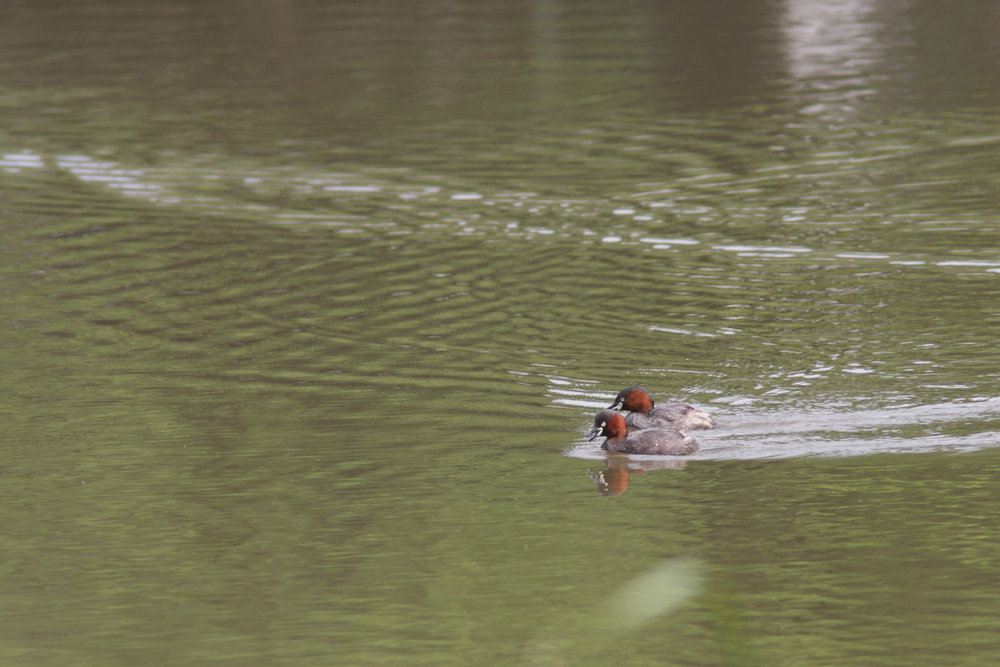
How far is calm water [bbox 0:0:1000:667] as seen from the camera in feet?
21.7

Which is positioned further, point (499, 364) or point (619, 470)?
point (499, 364)

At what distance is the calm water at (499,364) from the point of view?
661 centimetres

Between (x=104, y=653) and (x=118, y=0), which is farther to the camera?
(x=118, y=0)

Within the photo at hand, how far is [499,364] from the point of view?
10430 millimetres

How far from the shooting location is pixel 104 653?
246 inches

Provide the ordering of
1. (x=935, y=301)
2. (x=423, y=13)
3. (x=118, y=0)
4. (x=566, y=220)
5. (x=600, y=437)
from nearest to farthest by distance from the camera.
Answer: (x=600, y=437)
(x=935, y=301)
(x=566, y=220)
(x=423, y=13)
(x=118, y=0)

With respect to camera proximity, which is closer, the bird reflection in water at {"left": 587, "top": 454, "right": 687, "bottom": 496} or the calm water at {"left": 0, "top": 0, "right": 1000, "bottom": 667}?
the calm water at {"left": 0, "top": 0, "right": 1000, "bottom": 667}

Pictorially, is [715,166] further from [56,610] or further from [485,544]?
[56,610]

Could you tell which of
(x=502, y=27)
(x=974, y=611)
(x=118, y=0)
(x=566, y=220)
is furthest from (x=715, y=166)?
(x=118, y=0)

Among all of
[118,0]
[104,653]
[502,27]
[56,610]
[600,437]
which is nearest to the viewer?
[104,653]

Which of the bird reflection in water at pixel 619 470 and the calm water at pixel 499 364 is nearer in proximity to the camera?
the calm water at pixel 499 364

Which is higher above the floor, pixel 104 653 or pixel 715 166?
pixel 104 653

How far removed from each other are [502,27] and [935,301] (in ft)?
57.4

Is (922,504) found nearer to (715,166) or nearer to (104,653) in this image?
(104,653)
